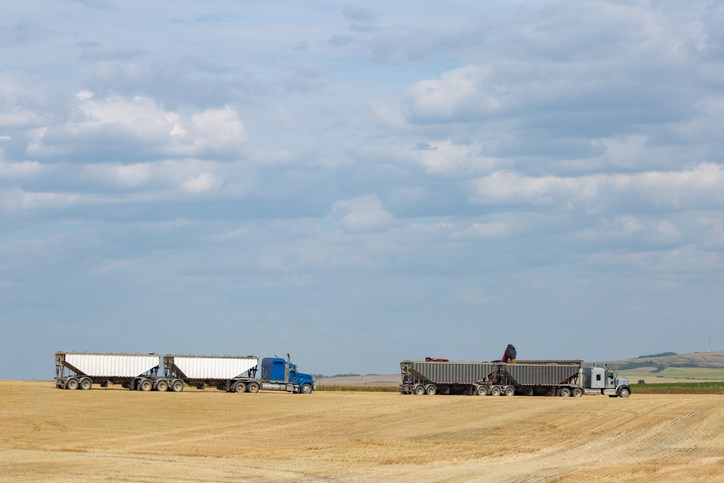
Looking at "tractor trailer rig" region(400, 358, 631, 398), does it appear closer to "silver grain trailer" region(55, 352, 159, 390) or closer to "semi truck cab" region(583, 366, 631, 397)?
"semi truck cab" region(583, 366, 631, 397)

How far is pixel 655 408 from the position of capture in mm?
60844

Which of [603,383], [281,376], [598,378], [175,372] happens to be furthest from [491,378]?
[175,372]

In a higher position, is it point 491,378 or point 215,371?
point 215,371

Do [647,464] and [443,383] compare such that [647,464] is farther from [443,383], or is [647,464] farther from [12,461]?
[443,383]

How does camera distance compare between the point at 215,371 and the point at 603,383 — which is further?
the point at 603,383

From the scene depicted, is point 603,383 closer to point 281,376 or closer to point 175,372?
point 281,376

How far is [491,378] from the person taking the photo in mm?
79625

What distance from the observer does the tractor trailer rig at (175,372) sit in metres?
75.6

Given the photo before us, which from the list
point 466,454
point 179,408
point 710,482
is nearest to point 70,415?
point 179,408

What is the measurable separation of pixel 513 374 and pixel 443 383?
218 inches

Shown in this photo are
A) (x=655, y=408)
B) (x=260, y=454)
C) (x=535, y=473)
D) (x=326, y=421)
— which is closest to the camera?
(x=535, y=473)

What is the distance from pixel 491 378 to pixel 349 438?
114ft

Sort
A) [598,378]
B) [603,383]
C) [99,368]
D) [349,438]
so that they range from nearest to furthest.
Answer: [349,438] → [99,368] → [598,378] → [603,383]

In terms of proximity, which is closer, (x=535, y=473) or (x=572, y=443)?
(x=535, y=473)
